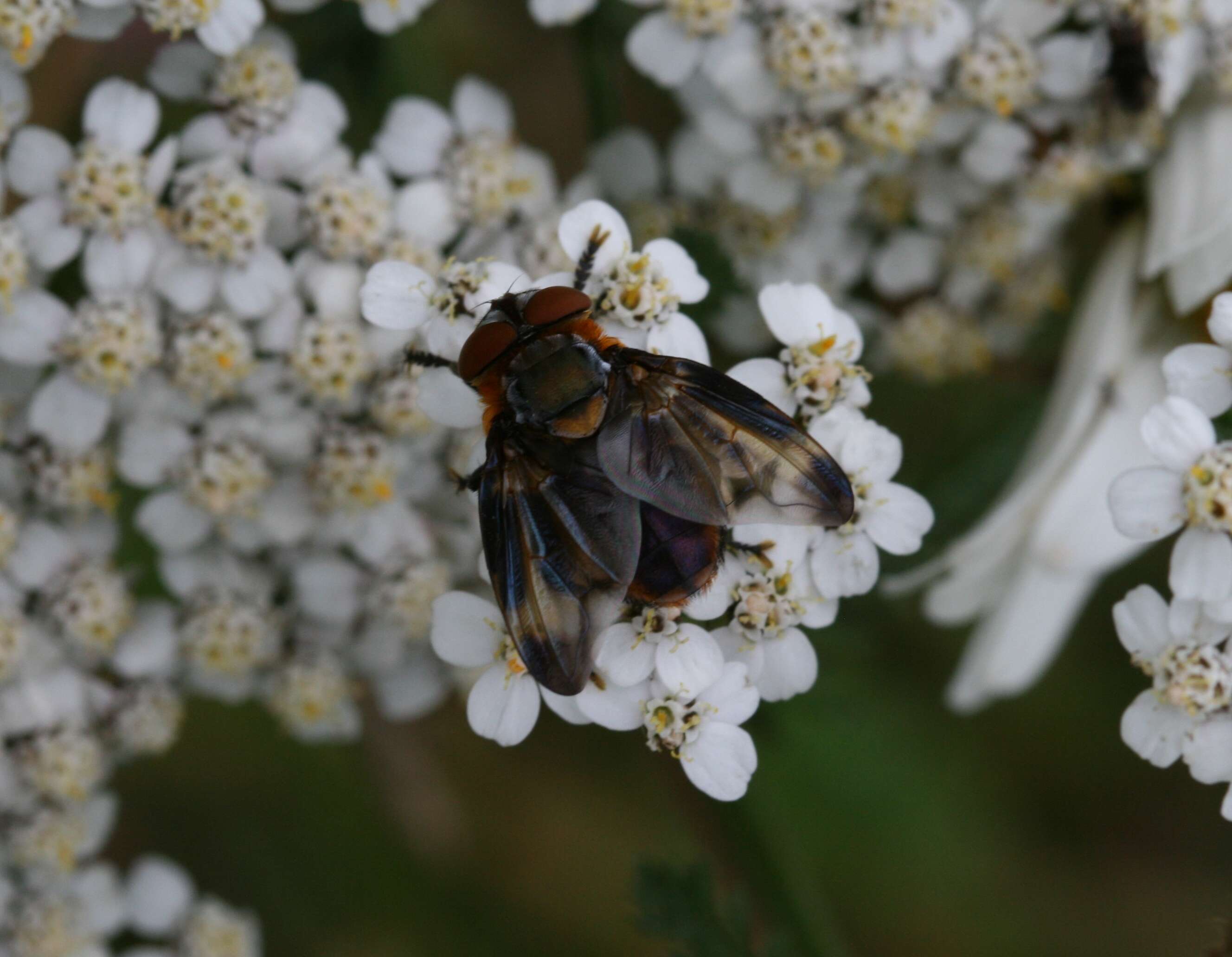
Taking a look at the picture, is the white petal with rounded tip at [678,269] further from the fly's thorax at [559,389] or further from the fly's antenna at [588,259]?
the fly's thorax at [559,389]

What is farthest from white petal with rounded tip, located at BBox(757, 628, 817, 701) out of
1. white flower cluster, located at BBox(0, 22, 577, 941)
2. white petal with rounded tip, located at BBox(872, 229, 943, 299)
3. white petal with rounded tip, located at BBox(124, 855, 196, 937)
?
white petal with rounded tip, located at BBox(124, 855, 196, 937)

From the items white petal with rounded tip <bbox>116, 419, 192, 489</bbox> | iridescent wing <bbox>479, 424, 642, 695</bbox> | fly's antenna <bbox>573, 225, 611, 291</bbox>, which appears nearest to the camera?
iridescent wing <bbox>479, 424, 642, 695</bbox>

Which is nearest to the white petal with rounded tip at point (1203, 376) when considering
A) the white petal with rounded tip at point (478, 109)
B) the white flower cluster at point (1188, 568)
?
the white flower cluster at point (1188, 568)

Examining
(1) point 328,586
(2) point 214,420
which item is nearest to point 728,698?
(1) point 328,586

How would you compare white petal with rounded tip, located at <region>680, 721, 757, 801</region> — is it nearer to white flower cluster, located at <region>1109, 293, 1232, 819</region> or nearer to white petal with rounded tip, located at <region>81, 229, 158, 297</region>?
white flower cluster, located at <region>1109, 293, 1232, 819</region>

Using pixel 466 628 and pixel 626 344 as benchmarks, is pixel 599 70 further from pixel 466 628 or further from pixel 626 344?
pixel 466 628

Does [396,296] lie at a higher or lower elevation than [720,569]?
higher

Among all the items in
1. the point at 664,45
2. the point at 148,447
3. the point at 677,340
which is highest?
the point at 664,45
